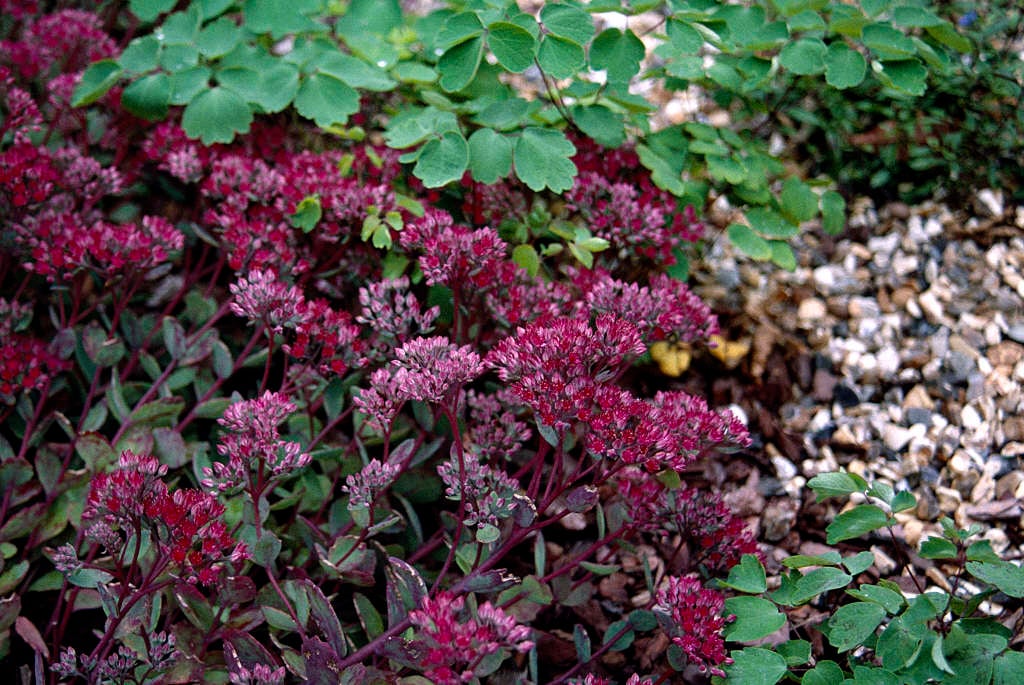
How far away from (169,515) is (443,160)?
3.03 feet

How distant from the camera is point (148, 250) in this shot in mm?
1812

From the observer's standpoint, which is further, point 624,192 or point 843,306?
point 843,306

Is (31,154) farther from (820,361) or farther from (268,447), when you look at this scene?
(820,361)

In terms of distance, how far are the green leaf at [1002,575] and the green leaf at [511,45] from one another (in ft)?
4.19

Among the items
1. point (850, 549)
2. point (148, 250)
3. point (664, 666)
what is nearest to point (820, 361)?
point (850, 549)

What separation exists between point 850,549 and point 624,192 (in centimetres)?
102

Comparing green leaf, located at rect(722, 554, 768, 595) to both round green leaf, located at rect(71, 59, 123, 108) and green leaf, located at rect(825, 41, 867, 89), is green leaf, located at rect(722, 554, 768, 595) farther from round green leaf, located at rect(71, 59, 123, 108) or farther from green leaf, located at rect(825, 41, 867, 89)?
round green leaf, located at rect(71, 59, 123, 108)

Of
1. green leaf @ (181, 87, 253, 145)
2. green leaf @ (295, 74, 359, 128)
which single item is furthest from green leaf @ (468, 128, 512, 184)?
green leaf @ (181, 87, 253, 145)

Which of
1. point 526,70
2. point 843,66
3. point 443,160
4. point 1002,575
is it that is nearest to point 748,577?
point 1002,575

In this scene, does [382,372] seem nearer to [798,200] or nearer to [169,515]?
[169,515]

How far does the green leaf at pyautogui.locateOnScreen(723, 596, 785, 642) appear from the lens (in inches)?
55.6

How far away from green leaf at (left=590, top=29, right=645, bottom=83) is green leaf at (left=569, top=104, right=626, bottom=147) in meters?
0.11

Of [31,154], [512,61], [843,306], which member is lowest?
[843,306]

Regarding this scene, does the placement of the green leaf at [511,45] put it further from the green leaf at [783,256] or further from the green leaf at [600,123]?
the green leaf at [783,256]
